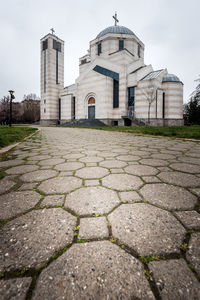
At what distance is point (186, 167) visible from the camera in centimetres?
217

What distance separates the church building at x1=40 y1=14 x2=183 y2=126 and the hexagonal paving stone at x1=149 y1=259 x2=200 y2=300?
62.6 feet

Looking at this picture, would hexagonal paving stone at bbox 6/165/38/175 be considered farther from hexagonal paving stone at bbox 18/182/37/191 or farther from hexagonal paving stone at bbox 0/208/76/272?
hexagonal paving stone at bbox 0/208/76/272

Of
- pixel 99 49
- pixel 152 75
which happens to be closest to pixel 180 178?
pixel 152 75

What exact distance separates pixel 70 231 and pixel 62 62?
115 ft

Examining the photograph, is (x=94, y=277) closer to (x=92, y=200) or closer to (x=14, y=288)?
(x=14, y=288)

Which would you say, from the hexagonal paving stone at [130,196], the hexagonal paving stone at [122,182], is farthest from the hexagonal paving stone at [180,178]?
the hexagonal paving stone at [130,196]

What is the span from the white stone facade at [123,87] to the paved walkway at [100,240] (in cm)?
1883

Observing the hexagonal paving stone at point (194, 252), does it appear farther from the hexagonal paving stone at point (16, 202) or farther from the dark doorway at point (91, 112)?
the dark doorway at point (91, 112)

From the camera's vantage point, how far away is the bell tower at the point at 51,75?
91.9 feet

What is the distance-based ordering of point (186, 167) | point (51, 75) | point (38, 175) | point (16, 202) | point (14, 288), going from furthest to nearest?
point (51, 75), point (186, 167), point (38, 175), point (16, 202), point (14, 288)

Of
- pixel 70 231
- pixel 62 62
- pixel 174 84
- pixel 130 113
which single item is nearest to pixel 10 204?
pixel 70 231

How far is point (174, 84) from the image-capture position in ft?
63.3

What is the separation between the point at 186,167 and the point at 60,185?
1.86m

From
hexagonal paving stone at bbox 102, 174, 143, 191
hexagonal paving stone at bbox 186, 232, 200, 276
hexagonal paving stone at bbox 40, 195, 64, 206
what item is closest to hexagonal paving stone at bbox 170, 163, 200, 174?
hexagonal paving stone at bbox 102, 174, 143, 191
